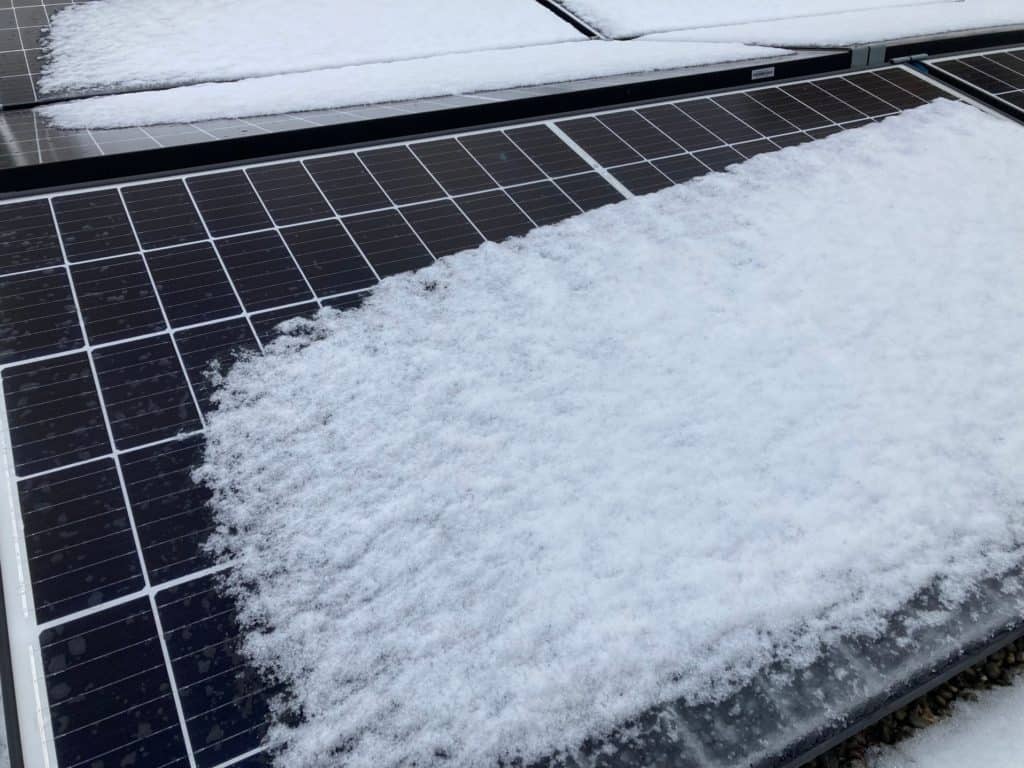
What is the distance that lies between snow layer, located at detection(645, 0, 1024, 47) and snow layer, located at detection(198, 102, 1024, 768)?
2370mm

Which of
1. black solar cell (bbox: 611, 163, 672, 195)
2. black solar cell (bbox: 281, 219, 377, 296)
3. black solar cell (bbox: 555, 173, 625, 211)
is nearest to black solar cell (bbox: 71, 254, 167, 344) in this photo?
black solar cell (bbox: 281, 219, 377, 296)

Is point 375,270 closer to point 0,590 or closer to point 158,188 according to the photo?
point 158,188

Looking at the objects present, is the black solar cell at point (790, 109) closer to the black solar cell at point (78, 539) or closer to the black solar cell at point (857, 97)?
the black solar cell at point (857, 97)

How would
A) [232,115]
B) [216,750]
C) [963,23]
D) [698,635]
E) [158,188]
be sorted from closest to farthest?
[216,750] < [698,635] < [158,188] < [232,115] < [963,23]

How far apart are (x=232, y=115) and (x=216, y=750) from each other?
3.33 meters

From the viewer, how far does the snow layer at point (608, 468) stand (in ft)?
6.79

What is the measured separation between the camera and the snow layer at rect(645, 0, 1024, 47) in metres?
5.50

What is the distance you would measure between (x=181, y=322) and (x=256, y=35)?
3.17m

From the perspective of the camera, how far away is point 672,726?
2.00 m

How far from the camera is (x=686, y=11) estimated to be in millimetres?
6082

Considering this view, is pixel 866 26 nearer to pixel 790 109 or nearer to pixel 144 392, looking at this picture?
pixel 790 109

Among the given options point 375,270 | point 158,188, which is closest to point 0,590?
point 375,270

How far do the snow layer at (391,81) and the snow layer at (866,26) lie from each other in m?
0.33

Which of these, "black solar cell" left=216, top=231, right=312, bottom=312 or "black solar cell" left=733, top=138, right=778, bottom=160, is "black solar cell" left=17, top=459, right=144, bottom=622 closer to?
"black solar cell" left=216, top=231, right=312, bottom=312
